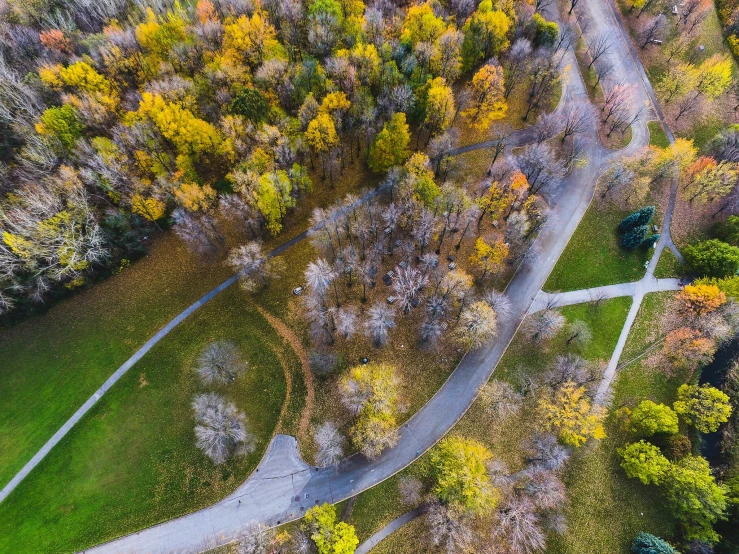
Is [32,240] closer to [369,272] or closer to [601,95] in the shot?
[369,272]

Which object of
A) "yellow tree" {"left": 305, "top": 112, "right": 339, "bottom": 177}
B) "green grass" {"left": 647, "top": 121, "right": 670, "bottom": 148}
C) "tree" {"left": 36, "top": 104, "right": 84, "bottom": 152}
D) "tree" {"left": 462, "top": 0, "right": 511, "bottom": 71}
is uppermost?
"tree" {"left": 36, "top": 104, "right": 84, "bottom": 152}

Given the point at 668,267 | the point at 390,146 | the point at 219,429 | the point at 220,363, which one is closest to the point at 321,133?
the point at 390,146

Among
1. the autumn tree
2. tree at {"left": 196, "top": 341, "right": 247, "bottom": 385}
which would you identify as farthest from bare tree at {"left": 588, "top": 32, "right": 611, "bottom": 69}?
tree at {"left": 196, "top": 341, "right": 247, "bottom": 385}

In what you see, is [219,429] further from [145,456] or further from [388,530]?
[388,530]

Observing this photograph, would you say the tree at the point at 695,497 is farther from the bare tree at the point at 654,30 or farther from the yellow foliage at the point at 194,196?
the bare tree at the point at 654,30

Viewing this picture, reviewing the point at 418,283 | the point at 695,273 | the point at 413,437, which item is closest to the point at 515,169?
the point at 418,283

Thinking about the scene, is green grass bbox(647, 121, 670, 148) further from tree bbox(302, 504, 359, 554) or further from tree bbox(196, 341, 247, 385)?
tree bbox(196, 341, 247, 385)
